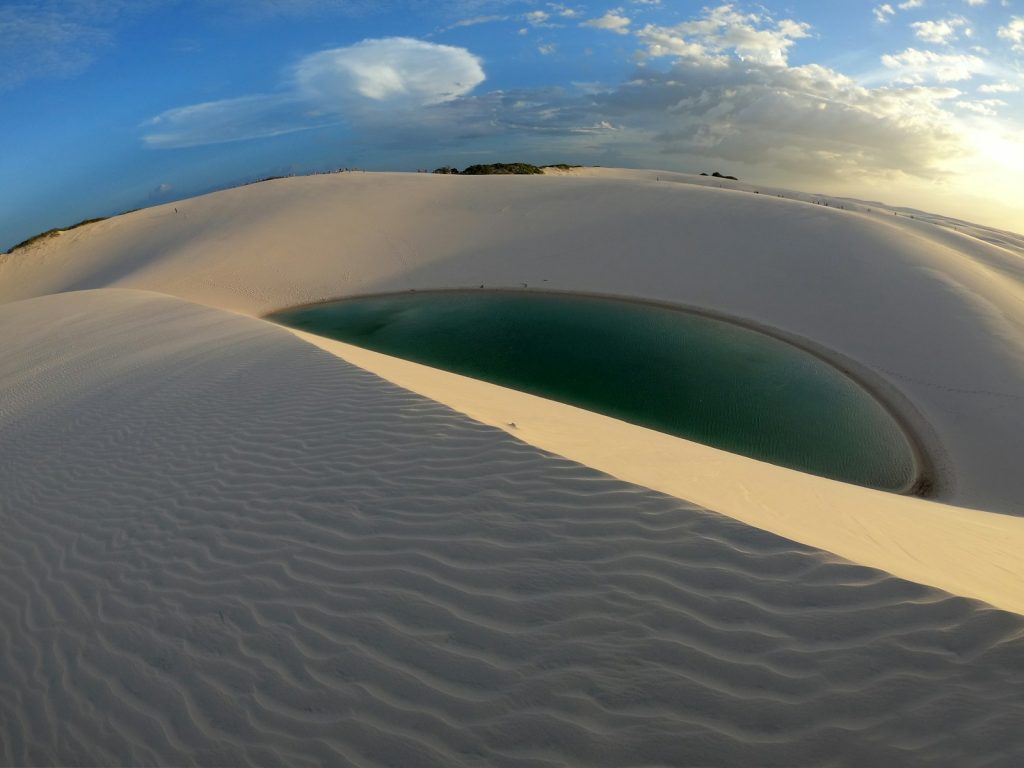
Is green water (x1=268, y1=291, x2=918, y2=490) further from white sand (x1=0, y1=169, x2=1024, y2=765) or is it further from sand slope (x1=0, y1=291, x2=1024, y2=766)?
sand slope (x1=0, y1=291, x2=1024, y2=766)

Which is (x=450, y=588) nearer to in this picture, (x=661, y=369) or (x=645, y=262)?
(x=661, y=369)

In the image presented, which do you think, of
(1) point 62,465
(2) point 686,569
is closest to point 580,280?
(1) point 62,465

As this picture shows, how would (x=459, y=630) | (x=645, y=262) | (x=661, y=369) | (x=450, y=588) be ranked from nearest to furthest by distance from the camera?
1. (x=459, y=630)
2. (x=450, y=588)
3. (x=661, y=369)
4. (x=645, y=262)

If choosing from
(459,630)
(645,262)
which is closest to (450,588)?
(459,630)

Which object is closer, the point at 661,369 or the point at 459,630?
the point at 459,630

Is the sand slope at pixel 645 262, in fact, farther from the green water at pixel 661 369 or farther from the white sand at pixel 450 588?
the white sand at pixel 450 588

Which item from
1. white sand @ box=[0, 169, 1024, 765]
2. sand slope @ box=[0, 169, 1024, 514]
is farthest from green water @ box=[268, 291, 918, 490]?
white sand @ box=[0, 169, 1024, 765]

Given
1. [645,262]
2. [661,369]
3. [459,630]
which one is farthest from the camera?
[645,262]
